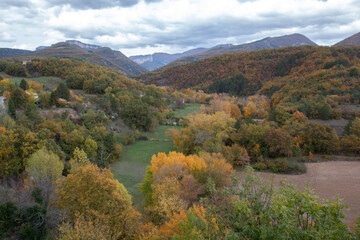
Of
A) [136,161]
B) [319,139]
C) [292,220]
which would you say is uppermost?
[292,220]

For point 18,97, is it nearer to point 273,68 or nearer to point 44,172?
point 44,172

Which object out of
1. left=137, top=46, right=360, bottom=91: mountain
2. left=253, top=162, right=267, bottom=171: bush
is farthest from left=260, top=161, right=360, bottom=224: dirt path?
left=137, top=46, right=360, bottom=91: mountain

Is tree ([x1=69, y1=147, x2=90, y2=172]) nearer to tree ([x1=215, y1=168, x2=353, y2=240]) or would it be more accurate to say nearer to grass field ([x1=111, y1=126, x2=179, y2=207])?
grass field ([x1=111, y1=126, x2=179, y2=207])

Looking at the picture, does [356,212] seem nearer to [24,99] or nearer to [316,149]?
[316,149]

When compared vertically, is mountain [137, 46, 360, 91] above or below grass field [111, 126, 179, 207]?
above

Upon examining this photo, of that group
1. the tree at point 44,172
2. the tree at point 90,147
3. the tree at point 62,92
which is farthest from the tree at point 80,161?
the tree at point 62,92

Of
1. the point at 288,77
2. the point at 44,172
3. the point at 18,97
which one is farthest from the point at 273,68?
the point at 44,172

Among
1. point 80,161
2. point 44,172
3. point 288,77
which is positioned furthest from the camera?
point 288,77
